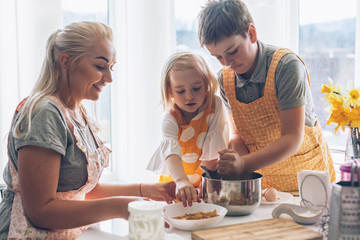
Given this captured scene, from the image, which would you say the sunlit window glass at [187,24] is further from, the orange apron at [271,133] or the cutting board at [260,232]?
the cutting board at [260,232]

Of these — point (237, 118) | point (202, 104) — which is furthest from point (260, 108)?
point (202, 104)

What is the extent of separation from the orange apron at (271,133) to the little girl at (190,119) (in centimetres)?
8

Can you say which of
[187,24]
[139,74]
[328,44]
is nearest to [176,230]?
[139,74]

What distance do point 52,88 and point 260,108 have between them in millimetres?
802

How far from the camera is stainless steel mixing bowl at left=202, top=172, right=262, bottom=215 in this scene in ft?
3.88

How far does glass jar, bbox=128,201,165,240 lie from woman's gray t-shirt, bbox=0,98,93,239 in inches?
15.0

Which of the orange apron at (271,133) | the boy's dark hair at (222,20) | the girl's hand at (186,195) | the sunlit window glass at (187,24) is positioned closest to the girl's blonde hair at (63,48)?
the boy's dark hair at (222,20)

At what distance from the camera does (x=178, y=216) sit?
122cm

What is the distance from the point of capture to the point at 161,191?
4.88 feet

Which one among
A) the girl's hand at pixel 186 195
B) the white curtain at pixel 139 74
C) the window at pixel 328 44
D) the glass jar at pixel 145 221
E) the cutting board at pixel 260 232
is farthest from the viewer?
the white curtain at pixel 139 74

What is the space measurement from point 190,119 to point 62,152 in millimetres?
742

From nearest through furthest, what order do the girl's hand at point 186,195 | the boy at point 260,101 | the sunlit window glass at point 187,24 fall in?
the girl's hand at point 186,195 → the boy at point 260,101 → the sunlit window glass at point 187,24

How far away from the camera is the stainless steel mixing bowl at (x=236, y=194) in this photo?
3.88 feet

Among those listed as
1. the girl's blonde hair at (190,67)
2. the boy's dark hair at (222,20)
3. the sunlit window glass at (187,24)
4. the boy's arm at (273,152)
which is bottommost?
the boy's arm at (273,152)
